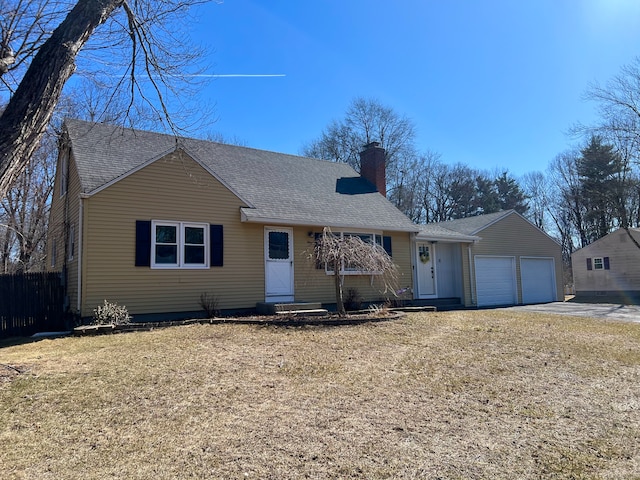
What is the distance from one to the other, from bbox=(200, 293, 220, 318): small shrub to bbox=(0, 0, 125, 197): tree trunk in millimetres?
6716

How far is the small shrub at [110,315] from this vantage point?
961 cm

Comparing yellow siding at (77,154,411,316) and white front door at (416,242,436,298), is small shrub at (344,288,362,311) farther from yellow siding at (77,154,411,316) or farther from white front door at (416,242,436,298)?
white front door at (416,242,436,298)

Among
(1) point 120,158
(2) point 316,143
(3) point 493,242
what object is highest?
(2) point 316,143

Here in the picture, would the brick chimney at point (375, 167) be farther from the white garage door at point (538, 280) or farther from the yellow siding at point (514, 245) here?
the white garage door at point (538, 280)

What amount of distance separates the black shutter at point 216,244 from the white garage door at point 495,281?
11.1m

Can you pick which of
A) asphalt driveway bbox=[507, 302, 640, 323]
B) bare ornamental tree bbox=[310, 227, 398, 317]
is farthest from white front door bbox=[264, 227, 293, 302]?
asphalt driveway bbox=[507, 302, 640, 323]

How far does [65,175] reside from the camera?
12789 mm

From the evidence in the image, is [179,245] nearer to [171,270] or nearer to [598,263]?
[171,270]

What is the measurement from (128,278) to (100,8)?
21.2 feet

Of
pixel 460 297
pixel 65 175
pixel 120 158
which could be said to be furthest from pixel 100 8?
pixel 460 297

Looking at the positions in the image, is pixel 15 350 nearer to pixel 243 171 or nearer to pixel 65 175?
pixel 65 175

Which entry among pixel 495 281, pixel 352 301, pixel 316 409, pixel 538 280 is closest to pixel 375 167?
pixel 352 301

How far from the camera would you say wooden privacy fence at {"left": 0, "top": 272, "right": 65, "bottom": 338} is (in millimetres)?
10352

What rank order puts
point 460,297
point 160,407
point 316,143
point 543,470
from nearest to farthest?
1. point 543,470
2. point 160,407
3. point 460,297
4. point 316,143
